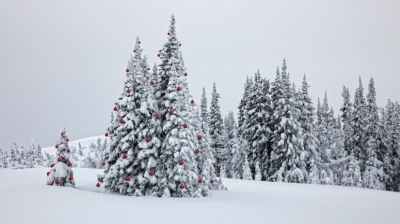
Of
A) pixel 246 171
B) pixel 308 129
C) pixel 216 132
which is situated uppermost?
pixel 216 132

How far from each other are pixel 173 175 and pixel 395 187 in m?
42.7

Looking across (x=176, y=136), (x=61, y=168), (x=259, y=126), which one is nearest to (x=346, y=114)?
(x=259, y=126)

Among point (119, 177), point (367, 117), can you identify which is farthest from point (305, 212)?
point (367, 117)

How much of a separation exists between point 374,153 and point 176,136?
38119mm

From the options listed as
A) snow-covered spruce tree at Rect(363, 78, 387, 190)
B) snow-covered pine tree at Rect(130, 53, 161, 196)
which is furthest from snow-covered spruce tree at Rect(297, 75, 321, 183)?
snow-covered pine tree at Rect(130, 53, 161, 196)

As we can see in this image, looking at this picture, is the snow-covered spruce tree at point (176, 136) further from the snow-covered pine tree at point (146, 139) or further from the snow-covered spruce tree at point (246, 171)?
the snow-covered spruce tree at point (246, 171)

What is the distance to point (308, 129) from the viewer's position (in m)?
43.0

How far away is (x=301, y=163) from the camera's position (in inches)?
1534

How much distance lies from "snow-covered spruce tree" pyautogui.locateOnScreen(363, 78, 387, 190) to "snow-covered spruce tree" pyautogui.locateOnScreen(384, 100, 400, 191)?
1220mm

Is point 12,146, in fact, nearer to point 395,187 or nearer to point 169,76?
point 169,76

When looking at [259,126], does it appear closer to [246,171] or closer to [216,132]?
[246,171]

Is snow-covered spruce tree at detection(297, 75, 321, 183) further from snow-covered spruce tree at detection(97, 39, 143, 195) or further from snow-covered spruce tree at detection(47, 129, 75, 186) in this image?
snow-covered spruce tree at detection(47, 129, 75, 186)

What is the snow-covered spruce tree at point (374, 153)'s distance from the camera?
4709cm

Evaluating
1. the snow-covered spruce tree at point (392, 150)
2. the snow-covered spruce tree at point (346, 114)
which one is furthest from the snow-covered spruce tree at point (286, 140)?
the snow-covered spruce tree at point (346, 114)
